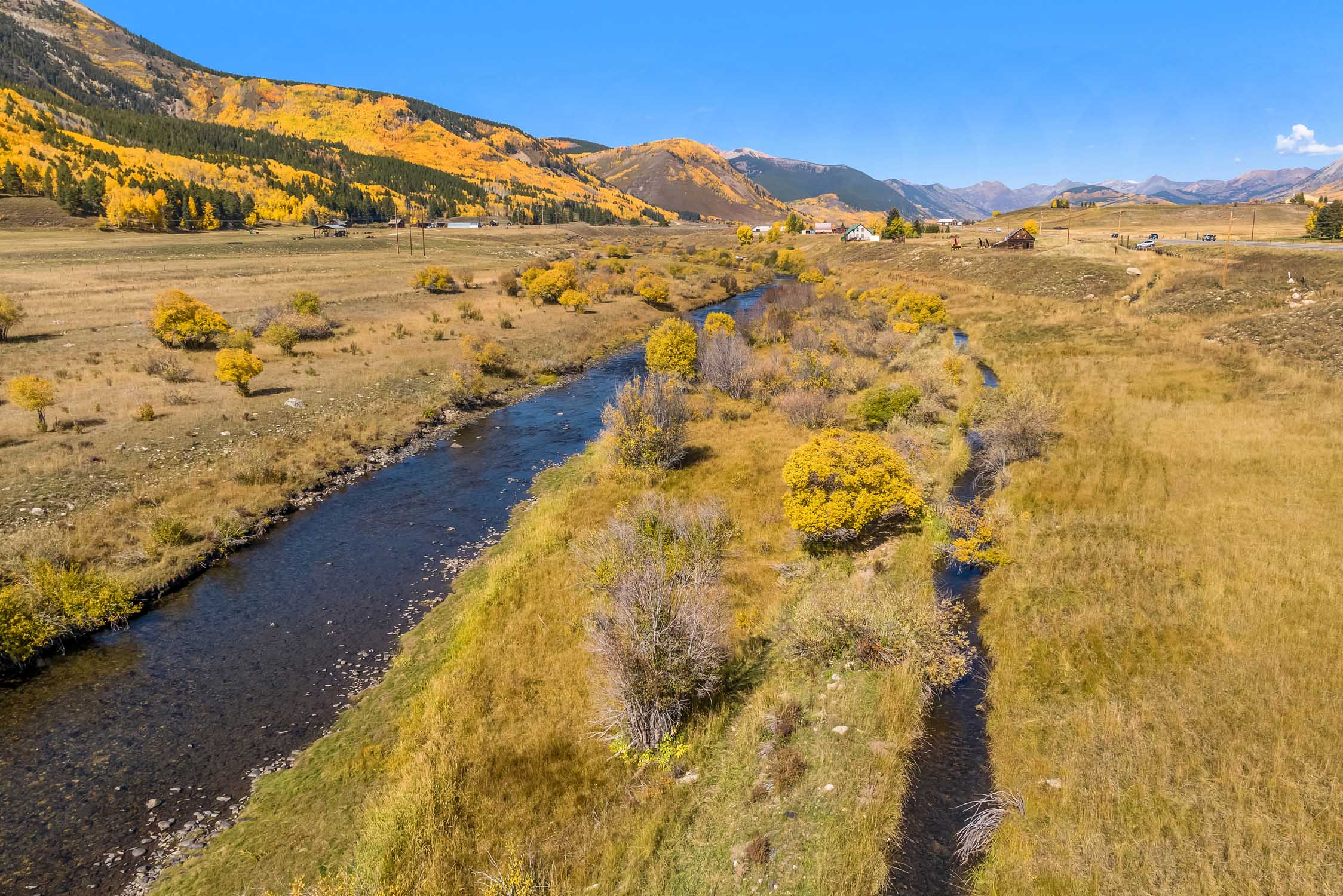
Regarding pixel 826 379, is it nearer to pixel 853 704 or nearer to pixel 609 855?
pixel 853 704

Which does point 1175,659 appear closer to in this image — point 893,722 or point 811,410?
point 893,722

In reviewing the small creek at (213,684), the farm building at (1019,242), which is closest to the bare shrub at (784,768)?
the small creek at (213,684)

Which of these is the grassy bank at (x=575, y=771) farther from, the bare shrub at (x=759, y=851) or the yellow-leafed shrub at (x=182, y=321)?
the yellow-leafed shrub at (x=182, y=321)

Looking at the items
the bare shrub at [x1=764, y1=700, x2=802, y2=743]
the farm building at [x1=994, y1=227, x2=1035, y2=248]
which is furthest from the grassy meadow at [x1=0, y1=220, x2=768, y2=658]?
the farm building at [x1=994, y1=227, x2=1035, y2=248]

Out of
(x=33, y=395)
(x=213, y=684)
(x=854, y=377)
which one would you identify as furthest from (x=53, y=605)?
(x=854, y=377)

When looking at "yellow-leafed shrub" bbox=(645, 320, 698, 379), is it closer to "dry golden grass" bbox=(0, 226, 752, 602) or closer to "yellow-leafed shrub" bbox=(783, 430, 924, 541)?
"dry golden grass" bbox=(0, 226, 752, 602)
